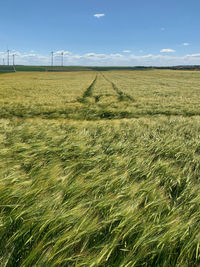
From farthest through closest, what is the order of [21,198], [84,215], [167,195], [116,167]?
1. [116,167]
2. [167,195]
3. [21,198]
4. [84,215]

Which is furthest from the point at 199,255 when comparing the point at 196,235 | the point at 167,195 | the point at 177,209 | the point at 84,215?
the point at 84,215

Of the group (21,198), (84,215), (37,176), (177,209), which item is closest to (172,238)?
(177,209)

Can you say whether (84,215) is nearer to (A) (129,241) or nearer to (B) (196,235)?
(A) (129,241)

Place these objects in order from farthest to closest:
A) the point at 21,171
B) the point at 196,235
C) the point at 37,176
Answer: the point at 21,171, the point at 37,176, the point at 196,235

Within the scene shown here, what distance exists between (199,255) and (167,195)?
75 centimetres

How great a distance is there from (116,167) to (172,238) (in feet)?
4.19

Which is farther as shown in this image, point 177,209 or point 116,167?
point 116,167

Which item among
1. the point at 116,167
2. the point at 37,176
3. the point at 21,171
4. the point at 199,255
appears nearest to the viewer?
the point at 199,255

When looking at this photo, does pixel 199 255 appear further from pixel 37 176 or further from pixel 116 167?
pixel 37 176

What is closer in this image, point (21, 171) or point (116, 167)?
point (21, 171)

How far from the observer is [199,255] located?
130 centimetres

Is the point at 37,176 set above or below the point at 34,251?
above

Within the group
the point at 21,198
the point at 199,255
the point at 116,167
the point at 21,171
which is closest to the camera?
the point at 199,255

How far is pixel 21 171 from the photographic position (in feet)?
7.97
